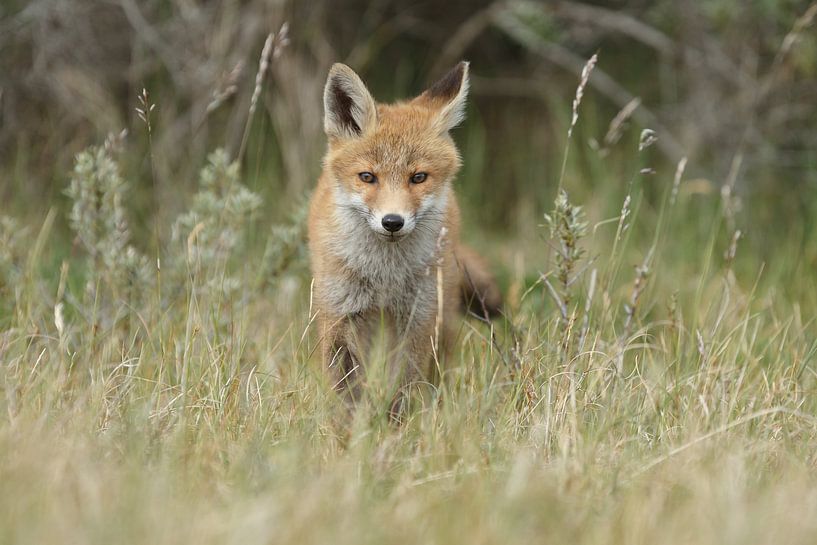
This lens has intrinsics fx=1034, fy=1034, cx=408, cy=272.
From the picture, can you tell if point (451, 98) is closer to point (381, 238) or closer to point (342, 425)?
point (381, 238)

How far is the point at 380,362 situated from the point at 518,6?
4291mm

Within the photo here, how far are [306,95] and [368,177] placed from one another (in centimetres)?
356

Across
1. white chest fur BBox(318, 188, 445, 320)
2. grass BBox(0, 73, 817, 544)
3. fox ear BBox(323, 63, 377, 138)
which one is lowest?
grass BBox(0, 73, 817, 544)

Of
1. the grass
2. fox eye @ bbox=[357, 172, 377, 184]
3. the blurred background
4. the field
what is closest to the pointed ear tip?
fox eye @ bbox=[357, 172, 377, 184]

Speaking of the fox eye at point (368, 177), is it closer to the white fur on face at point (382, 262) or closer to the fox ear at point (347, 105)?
the white fur on face at point (382, 262)

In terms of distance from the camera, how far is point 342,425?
416cm

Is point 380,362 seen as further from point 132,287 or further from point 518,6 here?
point 518,6

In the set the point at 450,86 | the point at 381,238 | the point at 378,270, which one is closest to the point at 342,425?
the point at 378,270

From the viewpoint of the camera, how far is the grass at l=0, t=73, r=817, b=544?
9.47ft

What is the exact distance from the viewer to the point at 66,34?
7.52 meters

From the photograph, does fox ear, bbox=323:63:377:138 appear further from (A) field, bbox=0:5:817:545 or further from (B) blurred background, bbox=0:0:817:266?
(B) blurred background, bbox=0:0:817:266

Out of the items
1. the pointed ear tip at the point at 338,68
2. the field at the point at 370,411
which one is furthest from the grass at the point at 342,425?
the pointed ear tip at the point at 338,68

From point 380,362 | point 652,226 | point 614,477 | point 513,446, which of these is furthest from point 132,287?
point 652,226

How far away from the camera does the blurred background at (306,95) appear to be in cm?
739
